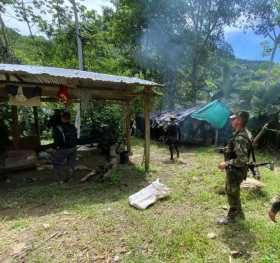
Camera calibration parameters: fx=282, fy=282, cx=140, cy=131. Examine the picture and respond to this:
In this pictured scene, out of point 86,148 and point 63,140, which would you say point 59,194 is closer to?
point 63,140

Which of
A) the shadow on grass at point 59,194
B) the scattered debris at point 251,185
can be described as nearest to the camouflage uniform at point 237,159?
the scattered debris at point 251,185

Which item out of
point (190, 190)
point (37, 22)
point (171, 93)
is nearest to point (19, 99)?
point (190, 190)

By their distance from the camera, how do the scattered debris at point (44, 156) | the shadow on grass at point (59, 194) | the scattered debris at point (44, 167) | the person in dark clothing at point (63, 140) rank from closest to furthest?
1. the shadow on grass at point (59, 194)
2. the person in dark clothing at point (63, 140)
3. the scattered debris at point (44, 167)
4. the scattered debris at point (44, 156)

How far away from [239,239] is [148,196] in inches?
72.6

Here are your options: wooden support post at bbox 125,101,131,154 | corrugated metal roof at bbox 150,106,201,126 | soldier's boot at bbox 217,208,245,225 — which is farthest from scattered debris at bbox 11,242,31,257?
corrugated metal roof at bbox 150,106,201,126

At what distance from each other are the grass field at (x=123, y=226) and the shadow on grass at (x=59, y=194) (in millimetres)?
16

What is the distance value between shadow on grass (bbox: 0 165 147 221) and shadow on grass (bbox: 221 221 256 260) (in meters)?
2.18

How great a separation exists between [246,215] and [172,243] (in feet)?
5.49

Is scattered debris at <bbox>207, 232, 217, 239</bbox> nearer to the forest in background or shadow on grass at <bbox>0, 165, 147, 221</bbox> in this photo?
shadow on grass at <bbox>0, 165, 147, 221</bbox>

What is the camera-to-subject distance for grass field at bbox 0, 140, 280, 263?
3.60m

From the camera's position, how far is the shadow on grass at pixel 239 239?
3664 mm

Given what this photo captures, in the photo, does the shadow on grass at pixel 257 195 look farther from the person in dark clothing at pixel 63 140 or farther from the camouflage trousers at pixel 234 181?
the person in dark clothing at pixel 63 140

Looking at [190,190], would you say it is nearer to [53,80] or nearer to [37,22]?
[53,80]

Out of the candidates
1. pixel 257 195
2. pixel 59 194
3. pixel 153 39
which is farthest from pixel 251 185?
pixel 153 39
